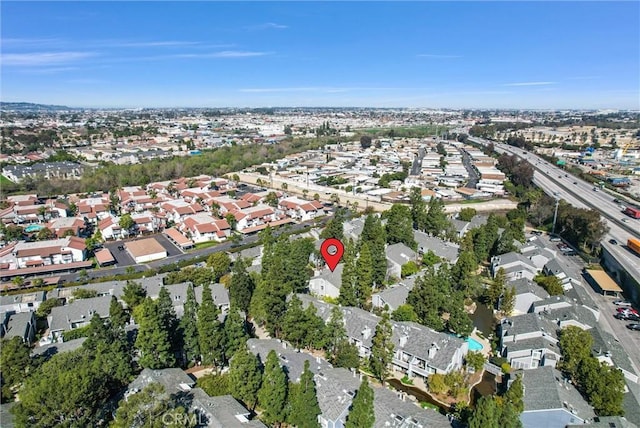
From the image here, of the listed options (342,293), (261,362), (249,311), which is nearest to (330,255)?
(342,293)

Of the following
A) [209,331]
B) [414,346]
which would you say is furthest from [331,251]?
[209,331]

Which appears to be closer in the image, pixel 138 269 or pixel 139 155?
pixel 138 269

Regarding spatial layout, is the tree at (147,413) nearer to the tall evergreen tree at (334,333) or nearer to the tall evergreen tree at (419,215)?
the tall evergreen tree at (334,333)

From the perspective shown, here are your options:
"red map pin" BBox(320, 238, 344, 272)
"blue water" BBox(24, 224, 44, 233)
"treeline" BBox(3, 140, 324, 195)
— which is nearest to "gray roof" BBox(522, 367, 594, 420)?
"red map pin" BBox(320, 238, 344, 272)

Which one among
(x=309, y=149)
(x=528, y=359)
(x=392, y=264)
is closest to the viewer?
(x=528, y=359)

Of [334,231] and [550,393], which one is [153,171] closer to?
[334,231]

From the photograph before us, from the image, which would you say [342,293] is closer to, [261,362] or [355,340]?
[355,340]

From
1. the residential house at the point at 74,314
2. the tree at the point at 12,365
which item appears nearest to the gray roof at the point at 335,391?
the tree at the point at 12,365
